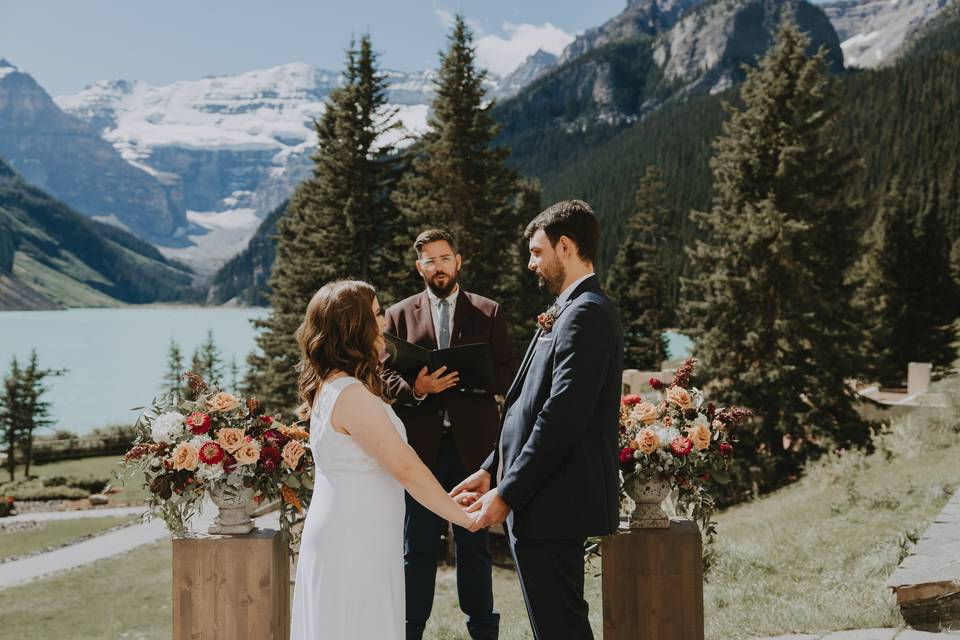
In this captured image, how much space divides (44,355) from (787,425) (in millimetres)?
112203

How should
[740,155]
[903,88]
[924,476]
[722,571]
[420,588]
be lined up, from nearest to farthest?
[420,588] → [722,571] → [924,476] → [740,155] → [903,88]

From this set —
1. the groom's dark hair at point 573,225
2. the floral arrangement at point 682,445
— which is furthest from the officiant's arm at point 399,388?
the groom's dark hair at point 573,225

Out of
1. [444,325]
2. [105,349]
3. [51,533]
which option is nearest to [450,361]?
[444,325]

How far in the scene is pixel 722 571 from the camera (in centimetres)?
670

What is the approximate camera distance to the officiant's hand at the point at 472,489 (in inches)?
135

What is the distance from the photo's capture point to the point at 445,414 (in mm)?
4484

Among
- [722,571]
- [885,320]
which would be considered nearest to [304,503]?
[722,571]

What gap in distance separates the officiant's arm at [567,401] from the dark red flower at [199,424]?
171 centimetres

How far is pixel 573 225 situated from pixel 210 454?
2091 millimetres

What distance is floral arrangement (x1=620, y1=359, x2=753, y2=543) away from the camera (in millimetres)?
3840

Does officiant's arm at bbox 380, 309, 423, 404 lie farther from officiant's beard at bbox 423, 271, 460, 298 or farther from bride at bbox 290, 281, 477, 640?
bride at bbox 290, 281, 477, 640

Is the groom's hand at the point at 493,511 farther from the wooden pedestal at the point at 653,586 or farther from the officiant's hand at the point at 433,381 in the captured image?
the officiant's hand at the point at 433,381

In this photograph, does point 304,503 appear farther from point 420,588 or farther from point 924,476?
point 924,476

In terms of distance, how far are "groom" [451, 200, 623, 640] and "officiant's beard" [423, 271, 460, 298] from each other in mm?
1492
